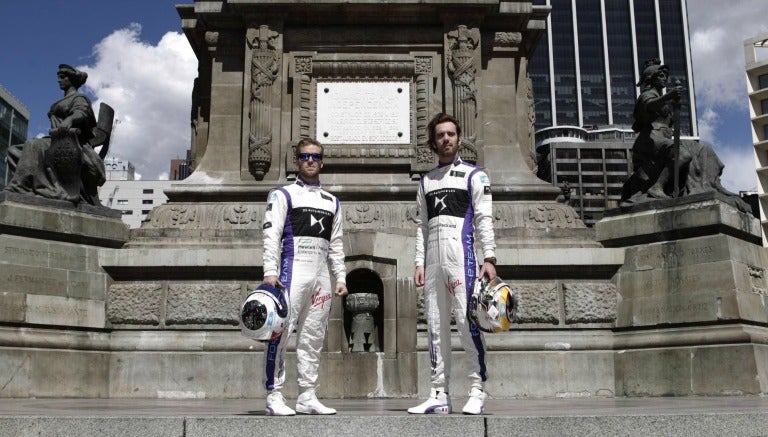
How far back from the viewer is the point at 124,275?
44.9 ft

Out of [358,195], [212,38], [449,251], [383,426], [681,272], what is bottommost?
[383,426]

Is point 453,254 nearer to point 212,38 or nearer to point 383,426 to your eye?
point 383,426

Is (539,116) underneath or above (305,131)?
above

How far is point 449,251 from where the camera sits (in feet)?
24.0

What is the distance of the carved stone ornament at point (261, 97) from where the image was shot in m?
15.0

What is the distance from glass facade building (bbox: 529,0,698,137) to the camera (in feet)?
542

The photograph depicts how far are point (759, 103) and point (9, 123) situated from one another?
81.9 meters

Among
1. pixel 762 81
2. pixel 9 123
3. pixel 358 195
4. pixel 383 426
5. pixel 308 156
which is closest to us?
pixel 383 426

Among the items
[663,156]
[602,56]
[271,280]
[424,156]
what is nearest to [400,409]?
[271,280]

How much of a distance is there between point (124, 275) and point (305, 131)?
167 inches

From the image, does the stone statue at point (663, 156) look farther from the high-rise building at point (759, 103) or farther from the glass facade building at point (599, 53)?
the glass facade building at point (599, 53)

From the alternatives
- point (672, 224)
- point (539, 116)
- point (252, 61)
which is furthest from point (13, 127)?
point (539, 116)

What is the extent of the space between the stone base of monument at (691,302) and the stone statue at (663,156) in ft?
1.94

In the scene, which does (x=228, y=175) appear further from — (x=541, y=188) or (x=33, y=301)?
(x=541, y=188)
